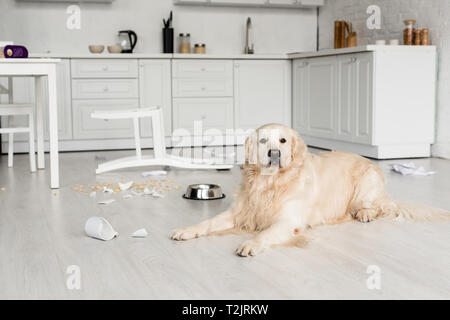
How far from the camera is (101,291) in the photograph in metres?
1.69

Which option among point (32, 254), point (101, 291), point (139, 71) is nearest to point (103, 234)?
point (32, 254)

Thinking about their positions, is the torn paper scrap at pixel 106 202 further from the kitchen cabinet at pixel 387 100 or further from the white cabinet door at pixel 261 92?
the white cabinet door at pixel 261 92

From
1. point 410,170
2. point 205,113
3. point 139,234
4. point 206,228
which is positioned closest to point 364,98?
point 410,170

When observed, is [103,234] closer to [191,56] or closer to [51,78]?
[51,78]

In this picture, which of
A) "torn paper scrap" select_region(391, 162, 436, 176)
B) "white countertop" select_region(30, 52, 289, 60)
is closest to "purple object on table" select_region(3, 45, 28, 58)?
"white countertop" select_region(30, 52, 289, 60)

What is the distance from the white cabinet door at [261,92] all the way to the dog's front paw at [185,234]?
4005 millimetres

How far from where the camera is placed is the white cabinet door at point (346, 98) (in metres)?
5.04

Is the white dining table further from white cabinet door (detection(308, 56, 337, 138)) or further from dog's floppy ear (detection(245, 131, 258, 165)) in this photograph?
white cabinet door (detection(308, 56, 337, 138))

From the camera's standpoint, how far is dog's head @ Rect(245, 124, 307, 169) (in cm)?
218

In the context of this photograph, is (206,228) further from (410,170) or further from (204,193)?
(410,170)

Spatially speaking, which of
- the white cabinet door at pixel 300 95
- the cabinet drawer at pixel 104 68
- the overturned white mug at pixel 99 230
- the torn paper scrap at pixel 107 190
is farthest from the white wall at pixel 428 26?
the overturned white mug at pixel 99 230

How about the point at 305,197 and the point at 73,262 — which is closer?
the point at 73,262

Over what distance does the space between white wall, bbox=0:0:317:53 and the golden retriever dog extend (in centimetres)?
424
